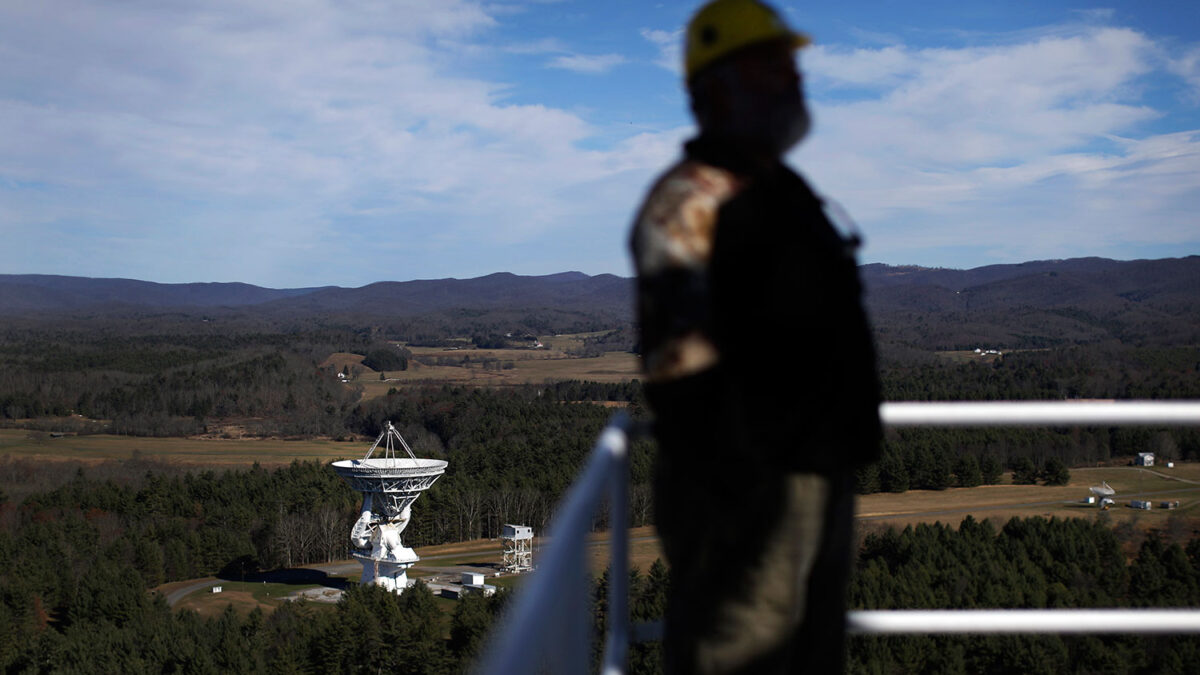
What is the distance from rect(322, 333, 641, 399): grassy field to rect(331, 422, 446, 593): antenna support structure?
276 ft

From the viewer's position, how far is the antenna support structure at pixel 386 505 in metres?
41.6

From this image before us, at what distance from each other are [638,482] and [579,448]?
1459 centimetres

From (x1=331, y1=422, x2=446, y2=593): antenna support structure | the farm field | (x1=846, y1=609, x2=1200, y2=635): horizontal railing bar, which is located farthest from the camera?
(x1=331, y1=422, x2=446, y2=593): antenna support structure

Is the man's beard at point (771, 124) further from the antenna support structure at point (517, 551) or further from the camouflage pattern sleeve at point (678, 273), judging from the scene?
the antenna support structure at point (517, 551)

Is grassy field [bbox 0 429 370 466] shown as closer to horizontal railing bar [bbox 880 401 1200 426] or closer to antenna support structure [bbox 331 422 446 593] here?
antenna support structure [bbox 331 422 446 593]

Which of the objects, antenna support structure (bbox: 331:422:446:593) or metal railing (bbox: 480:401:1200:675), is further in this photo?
antenna support structure (bbox: 331:422:446:593)

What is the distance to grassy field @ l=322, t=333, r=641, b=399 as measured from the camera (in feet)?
466

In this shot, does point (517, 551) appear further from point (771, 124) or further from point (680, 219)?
point (680, 219)

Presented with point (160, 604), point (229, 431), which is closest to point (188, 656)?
point (160, 604)

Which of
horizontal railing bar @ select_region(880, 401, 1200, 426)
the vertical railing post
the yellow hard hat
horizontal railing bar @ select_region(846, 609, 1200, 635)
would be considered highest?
the yellow hard hat

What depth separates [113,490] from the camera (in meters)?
61.8

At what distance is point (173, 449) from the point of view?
315 ft

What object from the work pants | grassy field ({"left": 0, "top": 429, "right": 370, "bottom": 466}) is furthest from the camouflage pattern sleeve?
grassy field ({"left": 0, "top": 429, "right": 370, "bottom": 466})

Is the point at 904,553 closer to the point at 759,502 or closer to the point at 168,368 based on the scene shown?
the point at 759,502
